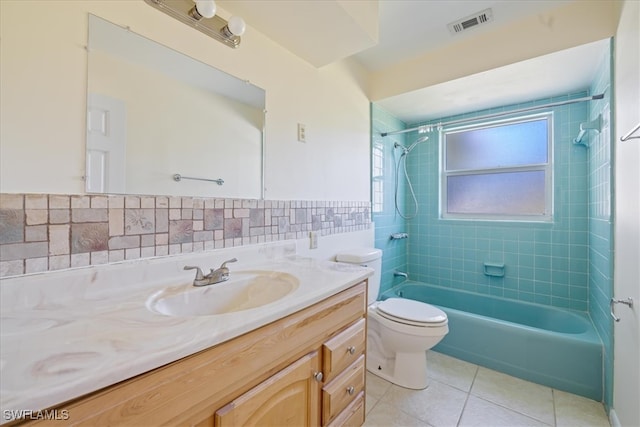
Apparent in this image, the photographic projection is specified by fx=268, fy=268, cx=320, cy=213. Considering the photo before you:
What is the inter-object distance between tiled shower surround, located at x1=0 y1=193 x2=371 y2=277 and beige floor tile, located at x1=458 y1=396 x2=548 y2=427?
1.42 metres

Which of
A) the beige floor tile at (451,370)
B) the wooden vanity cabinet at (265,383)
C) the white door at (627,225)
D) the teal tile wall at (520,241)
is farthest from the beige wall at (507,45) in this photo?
the beige floor tile at (451,370)

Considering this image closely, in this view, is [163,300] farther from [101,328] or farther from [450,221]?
[450,221]

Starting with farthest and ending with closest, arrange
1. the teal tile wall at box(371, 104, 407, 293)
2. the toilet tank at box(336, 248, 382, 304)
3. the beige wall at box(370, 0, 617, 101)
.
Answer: the teal tile wall at box(371, 104, 407, 293) → the toilet tank at box(336, 248, 382, 304) → the beige wall at box(370, 0, 617, 101)

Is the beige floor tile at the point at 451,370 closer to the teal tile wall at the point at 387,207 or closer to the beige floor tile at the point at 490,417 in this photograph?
the beige floor tile at the point at 490,417

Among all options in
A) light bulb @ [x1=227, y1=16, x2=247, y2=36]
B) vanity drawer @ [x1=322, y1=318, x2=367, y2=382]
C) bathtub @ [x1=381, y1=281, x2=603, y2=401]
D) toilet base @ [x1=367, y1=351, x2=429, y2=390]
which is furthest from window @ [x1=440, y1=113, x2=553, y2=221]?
light bulb @ [x1=227, y1=16, x2=247, y2=36]

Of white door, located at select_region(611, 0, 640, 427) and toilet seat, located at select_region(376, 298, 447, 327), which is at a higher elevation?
white door, located at select_region(611, 0, 640, 427)

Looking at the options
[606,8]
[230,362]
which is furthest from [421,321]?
[606,8]

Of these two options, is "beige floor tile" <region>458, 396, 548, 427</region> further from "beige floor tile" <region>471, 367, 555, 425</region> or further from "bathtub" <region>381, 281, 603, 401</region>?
"bathtub" <region>381, 281, 603, 401</region>

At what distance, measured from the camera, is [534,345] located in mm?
1782

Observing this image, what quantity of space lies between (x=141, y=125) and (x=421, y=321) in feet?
5.75

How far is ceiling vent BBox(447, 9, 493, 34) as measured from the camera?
1.74 m

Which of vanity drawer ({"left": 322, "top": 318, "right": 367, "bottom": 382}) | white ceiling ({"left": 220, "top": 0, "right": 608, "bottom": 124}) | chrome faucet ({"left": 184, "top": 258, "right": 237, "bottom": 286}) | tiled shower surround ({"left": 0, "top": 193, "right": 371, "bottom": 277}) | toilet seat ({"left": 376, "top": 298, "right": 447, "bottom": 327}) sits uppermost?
white ceiling ({"left": 220, "top": 0, "right": 608, "bottom": 124})

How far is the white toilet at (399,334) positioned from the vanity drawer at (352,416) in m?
0.51

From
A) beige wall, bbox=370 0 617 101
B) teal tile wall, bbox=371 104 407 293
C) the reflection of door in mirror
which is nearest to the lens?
the reflection of door in mirror
